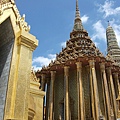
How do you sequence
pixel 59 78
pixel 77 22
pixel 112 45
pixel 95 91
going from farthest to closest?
pixel 112 45
pixel 77 22
pixel 59 78
pixel 95 91

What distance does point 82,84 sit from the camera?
23391 millimetres

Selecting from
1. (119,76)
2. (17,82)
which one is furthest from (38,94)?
(119,76)

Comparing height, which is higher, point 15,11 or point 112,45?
point 112,45

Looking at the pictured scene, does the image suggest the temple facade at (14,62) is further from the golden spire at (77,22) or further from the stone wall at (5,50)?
the golden spire at (77,22)

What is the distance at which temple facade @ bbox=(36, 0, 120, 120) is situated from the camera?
21.1 metres

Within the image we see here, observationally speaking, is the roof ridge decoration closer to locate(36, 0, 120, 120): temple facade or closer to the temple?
the temple

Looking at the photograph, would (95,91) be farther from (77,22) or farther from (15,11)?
(77,22)

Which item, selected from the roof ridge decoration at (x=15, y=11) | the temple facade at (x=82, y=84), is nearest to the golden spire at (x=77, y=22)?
the temple facade at (x=82, y=84)

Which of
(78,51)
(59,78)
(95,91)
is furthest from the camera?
(59,78)

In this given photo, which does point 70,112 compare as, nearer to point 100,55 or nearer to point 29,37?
point 100,55

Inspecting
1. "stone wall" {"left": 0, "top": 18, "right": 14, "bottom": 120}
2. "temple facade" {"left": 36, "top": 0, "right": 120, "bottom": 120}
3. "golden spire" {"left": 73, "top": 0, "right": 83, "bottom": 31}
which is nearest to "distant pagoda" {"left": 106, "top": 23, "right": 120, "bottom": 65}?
"golden spire" {"left": 73, "top": 0, "right": 83, "bottom": 31}

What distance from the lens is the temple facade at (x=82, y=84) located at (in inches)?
830

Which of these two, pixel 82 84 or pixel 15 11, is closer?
pixel 15 11

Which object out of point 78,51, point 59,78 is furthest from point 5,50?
point 59,78
